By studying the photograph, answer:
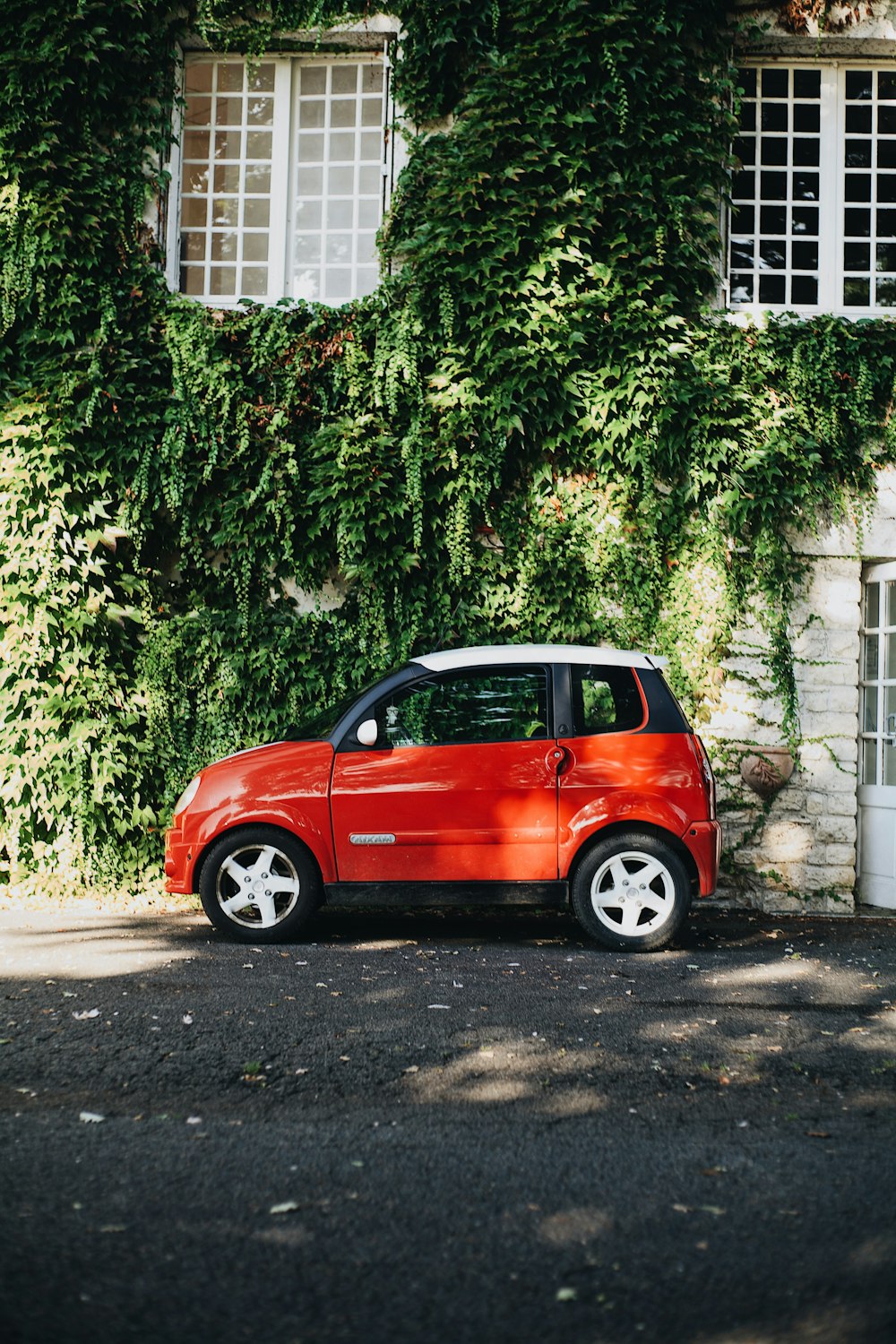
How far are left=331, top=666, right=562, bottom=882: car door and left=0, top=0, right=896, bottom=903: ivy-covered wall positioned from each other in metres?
2.23

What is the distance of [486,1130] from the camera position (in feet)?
12.6

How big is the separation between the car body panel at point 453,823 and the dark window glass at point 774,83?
22.3 ft

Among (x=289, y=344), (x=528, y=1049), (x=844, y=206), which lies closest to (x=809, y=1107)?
(x=528, y=1049)

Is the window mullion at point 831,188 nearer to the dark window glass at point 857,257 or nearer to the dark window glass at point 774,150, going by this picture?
the dark window glass at point 857,257

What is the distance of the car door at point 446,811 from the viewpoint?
22.8 ft

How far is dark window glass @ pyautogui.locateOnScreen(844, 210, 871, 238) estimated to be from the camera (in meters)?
10.2

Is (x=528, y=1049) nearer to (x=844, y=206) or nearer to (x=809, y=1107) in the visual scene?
(x=809, y=1107)

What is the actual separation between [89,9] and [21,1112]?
8.83m

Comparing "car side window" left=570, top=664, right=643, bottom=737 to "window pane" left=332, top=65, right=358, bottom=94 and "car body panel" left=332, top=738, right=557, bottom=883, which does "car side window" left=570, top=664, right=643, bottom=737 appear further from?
"window pane" left=332, top=65, right=358, bottom=94

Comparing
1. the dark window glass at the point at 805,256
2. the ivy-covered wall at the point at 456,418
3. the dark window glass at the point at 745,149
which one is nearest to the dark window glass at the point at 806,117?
the dark window glass at the point at 745,149

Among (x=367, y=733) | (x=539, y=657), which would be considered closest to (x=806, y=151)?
(x=539, y=657)

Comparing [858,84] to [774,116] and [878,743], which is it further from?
[878,743]

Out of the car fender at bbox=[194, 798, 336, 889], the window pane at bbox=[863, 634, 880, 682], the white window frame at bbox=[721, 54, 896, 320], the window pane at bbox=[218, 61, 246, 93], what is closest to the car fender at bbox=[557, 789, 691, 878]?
the car fender at bbox=[194, 798, 336, 889]

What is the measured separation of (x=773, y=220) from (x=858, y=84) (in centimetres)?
148
